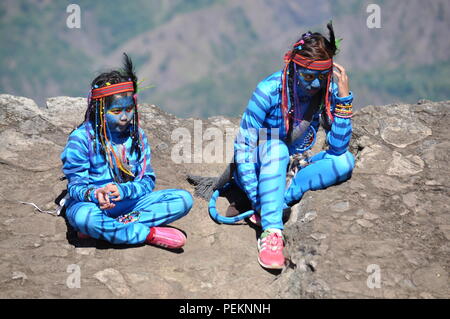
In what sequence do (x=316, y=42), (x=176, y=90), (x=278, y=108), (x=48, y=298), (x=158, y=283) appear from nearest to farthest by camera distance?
1. (x=48, y=298)
2. (x=158, y=283)
3. (x=316, y=42)
4. (x=278, y=108)
5. (x=176, y=90)

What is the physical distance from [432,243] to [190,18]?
596 feet

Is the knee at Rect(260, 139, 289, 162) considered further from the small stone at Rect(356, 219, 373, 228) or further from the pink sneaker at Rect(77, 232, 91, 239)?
the pink sneaker at Rect(77, 232, 91, 239)

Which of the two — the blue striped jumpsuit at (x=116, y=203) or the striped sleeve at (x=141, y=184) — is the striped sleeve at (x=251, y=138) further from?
the striped sleeve at (x=141, y=184)

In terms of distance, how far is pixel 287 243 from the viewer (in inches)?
144

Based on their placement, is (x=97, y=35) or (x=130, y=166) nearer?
(x=130, y=166)

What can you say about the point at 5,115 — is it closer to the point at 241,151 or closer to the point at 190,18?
the point at 241,151

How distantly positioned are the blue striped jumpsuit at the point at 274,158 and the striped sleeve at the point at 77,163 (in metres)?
1.18

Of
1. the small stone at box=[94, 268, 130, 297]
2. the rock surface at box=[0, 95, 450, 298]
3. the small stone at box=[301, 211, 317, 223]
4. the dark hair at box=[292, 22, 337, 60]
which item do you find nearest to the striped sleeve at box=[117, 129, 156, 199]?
the rock surface at box=[0, 95, 450, 298]

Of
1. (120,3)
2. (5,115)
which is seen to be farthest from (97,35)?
(5,115)

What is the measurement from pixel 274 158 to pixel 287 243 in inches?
25.3

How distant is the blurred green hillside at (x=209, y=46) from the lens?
141125 millimetres

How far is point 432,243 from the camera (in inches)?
135

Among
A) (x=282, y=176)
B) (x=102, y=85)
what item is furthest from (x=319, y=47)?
(x=102, y=85)

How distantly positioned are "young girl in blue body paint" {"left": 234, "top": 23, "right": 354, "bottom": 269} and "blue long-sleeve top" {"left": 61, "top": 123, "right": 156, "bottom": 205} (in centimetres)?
79
